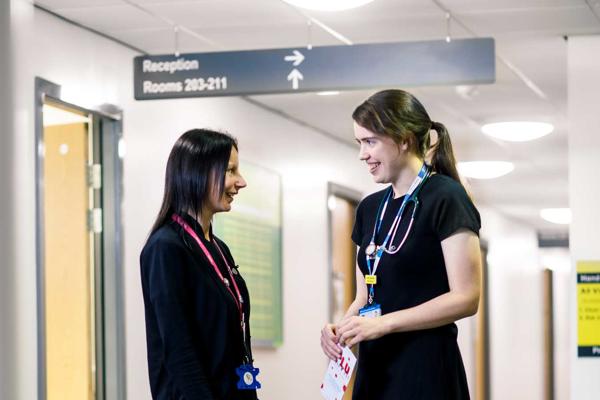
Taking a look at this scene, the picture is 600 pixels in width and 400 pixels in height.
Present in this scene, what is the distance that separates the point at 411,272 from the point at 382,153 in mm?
258

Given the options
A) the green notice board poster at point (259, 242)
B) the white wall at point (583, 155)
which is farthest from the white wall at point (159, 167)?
the white wall at point (583, 155)

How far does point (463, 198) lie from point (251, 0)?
320cm

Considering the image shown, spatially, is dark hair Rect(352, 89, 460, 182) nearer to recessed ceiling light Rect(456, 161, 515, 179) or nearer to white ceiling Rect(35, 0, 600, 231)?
white ceiling Rect(35, 0, 600, 231)

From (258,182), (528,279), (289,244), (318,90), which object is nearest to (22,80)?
(318,90)

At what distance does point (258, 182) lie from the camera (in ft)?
25.9

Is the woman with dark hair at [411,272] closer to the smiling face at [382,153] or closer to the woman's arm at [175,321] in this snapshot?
the smiling face at [382,153]

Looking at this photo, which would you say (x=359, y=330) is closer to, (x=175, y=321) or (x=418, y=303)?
(x=418, y=303)

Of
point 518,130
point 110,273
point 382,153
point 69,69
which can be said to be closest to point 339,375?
point 382,153

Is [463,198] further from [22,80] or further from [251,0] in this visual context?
[251,0]

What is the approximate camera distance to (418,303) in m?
2.44

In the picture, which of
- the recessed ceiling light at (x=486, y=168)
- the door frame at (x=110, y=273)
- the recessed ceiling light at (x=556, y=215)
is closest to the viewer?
the door frame at (x=110, y=273)

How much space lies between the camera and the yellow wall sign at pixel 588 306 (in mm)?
6105

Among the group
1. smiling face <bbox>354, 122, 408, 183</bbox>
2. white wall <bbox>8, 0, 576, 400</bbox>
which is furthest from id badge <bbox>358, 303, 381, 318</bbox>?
white wall <bbox>8, 0, 576, 400</bbox>

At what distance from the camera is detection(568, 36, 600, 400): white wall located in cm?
614
